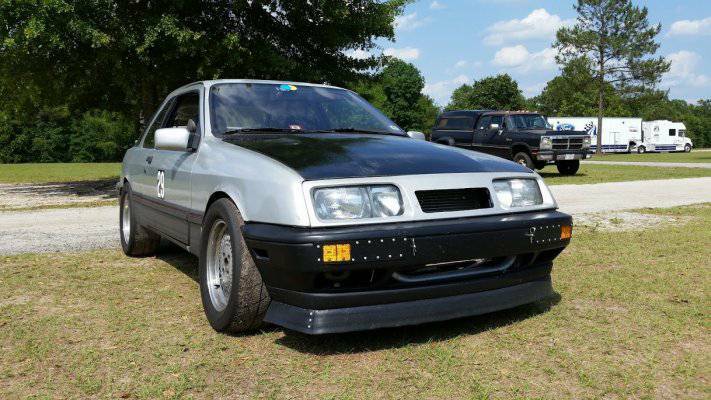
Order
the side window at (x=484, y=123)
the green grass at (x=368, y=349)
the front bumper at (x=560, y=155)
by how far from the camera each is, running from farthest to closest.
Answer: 1. the side window at (x=484, y=123)
2. the front bumper at (x=560, y=155)
3. the green grass at (x=368, y=349)

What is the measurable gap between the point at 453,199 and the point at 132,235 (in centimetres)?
359

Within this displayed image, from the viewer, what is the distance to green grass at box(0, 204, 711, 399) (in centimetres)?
274

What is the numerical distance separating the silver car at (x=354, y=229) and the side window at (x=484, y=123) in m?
15.6

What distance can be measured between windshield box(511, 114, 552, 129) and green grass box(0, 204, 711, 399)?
14.3m

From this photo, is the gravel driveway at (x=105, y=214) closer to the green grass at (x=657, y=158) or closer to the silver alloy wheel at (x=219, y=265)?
the silver alloy wheel at (x=219, y=265)

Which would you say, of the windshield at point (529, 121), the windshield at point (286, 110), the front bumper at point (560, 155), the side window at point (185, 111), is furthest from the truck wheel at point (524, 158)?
the side window at point (185, 111)

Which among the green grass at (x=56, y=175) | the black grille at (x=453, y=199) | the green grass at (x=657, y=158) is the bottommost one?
the green grass at (x=56, y=175)

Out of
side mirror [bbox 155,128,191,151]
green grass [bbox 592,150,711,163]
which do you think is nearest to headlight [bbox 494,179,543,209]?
side mirror [bbox 155,128,191,151]

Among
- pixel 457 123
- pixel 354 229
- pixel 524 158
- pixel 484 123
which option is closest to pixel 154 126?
pixel 354 229

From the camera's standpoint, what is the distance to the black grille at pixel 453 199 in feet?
10.6

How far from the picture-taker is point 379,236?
2975mm

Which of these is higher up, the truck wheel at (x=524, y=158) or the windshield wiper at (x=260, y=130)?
the windshield wiper at (x=260, y=130)

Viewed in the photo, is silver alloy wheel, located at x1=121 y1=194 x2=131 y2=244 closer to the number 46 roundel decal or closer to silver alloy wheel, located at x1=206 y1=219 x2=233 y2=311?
the number 46 roundel decal

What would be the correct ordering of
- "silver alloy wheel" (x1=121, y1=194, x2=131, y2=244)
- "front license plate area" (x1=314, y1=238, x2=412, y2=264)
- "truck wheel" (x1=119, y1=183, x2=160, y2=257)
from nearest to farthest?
"front license plate area" (x1=314, y1=238, x2=412, y2=264)
"truck wheel" (x1=119, y1=183, x2=160, y2=257)
"silver alloy wheel" (x1=121, y1=194, x2=131, y2=244)
